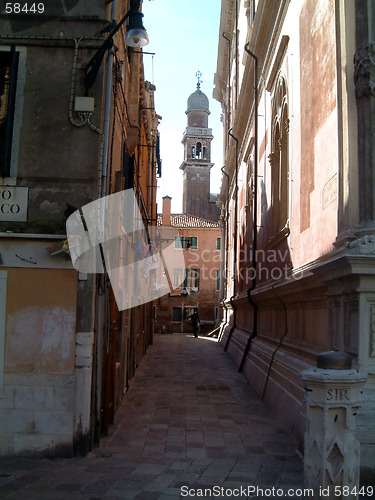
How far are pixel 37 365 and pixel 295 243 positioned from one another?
4.74 metres

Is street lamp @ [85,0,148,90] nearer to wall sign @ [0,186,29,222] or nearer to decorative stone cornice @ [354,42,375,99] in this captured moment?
wall sign @ [0,186,29,222]

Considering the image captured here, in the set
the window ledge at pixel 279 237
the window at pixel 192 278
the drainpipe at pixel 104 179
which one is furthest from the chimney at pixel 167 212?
the drainpipe at pixel 104 179

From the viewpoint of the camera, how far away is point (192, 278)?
4538cm

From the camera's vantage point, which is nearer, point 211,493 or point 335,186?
point 211,493

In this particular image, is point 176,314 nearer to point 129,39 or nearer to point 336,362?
point 129,39

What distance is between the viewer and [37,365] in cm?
714

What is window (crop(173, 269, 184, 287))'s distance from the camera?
148 feet

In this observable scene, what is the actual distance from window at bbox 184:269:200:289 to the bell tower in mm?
22994

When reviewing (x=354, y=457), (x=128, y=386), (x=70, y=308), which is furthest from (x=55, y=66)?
(x=128, y=386)

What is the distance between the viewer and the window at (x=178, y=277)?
45.1 m

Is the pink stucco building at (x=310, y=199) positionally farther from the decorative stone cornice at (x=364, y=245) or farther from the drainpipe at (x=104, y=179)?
the drainpipe at (x=104, y=179)

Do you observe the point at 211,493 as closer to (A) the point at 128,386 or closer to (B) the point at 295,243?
(B) the point at 295,243

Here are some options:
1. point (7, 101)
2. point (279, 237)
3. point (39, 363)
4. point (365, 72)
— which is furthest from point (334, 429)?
point (279, 237)

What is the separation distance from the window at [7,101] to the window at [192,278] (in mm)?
37464
